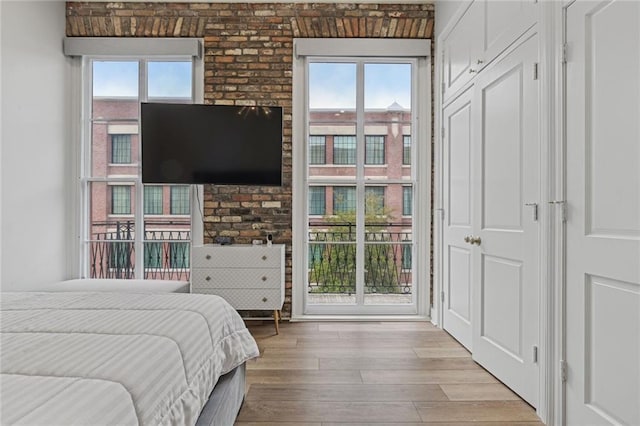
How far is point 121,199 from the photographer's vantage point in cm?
406

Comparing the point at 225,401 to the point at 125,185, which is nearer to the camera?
the point at 225,401

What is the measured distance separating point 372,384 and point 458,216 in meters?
1.50

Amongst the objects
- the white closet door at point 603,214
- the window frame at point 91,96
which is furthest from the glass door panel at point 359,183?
the white closet door at point 603,214

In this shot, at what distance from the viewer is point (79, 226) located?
4004 millimetres

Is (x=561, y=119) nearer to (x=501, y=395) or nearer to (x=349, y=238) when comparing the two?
(x=501, y=395)

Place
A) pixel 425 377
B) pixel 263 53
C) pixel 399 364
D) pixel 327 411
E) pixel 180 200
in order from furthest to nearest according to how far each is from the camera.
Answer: pixel 180 200 < pixel 263 53 < pixel 399 364 < pixel 425 377 < pixel 327 411

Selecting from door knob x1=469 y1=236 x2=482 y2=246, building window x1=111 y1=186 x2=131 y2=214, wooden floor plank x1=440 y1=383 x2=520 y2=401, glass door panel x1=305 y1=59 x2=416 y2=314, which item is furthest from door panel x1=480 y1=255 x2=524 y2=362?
building window x1=111 y1=186 x2=131 y2=214

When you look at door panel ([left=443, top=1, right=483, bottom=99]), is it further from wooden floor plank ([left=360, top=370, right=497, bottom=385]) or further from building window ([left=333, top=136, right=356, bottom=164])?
wooden floor plank ([left=360, top=370, right=497, bottom=385])

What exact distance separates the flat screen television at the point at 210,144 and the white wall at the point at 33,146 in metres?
0.89

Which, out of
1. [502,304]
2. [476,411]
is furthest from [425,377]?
[502,304]

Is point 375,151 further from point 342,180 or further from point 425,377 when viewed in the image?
point 425,377

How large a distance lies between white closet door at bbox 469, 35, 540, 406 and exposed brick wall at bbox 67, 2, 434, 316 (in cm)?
153

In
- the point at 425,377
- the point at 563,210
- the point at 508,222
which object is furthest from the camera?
the point at 425,377

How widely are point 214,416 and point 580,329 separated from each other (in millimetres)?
1540
